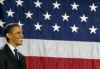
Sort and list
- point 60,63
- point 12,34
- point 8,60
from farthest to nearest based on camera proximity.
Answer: point 60,63
point 12,34
point 8,60

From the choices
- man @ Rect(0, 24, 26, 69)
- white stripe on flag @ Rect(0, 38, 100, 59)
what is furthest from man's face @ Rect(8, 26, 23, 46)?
white stripe on flag @ Rect(0, 38, 100, 59)

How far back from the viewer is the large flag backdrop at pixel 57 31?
11.1 feet

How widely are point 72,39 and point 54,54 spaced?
261 millimetres

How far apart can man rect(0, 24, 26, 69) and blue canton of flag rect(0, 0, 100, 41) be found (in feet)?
3.63

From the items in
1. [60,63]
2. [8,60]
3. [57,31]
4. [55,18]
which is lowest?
[8,60]

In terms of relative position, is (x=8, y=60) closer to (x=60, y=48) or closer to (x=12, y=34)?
(x=12, y=34)

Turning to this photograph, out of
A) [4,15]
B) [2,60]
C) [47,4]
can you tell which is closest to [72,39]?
[47,4]

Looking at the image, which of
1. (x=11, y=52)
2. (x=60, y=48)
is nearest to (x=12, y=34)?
(x=11, y=52)

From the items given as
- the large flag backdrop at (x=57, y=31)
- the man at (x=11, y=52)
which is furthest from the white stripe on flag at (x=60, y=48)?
the man at (x=11, y=52)

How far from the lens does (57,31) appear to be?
3.43 meters

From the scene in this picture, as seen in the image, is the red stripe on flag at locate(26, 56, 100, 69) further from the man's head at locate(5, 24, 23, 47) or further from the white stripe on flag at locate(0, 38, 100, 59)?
the man's head at locate(5, 24, 23, 47)

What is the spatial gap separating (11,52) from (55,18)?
135 cm

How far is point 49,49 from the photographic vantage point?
3.39 meters

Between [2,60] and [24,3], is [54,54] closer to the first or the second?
[24,3]
